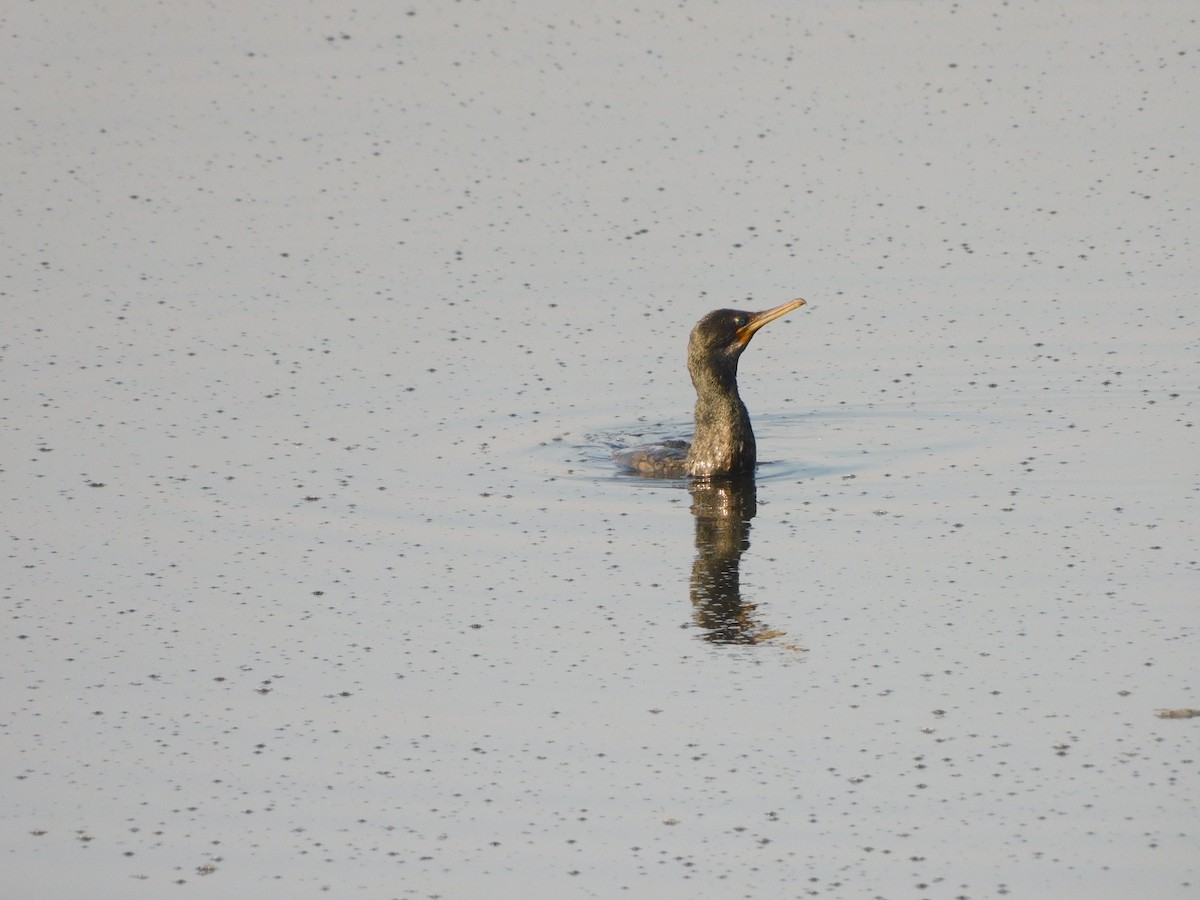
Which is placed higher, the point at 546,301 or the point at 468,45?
the point at 468,45

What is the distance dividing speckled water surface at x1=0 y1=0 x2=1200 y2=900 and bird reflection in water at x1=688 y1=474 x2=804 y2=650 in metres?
0.06

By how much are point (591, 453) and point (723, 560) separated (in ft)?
6.94

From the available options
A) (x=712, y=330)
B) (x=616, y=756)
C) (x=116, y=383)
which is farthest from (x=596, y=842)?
(x=116, y=383)

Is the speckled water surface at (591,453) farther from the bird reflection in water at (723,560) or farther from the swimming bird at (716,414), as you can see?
the swimming bird at (716,414)

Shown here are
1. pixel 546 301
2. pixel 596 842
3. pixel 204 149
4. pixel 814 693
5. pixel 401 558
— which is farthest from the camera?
pixel 204 149

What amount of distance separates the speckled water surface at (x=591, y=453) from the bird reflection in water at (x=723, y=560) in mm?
57

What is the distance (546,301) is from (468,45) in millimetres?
6499

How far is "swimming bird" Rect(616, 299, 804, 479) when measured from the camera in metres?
12.4

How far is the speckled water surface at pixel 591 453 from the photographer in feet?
26.0

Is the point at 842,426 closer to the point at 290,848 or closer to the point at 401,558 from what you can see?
the point at 401,558

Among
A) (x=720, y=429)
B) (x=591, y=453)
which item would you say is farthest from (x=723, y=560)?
(x=591, y=453)

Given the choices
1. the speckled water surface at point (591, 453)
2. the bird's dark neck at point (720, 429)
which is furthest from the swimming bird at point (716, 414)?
the speckled water surface at point (591, 453)

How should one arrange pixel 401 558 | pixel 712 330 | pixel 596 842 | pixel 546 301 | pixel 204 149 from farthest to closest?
pixel 204 149
pixel 546 301
pixel 712 330
pixel 401 558
pixel 596 842

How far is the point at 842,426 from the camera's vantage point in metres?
Result: 13.1
